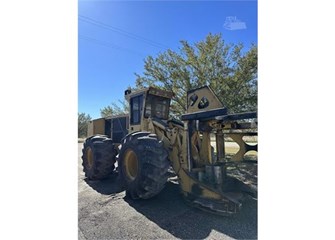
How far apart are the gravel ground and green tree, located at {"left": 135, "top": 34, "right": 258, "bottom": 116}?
956 mm

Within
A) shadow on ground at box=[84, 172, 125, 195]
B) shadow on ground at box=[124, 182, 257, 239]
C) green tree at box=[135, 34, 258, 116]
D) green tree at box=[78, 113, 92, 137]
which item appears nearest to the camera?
shadow on ground at box=[124, 182, 257, 239]

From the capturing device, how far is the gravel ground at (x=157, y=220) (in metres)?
Answer: 1.59

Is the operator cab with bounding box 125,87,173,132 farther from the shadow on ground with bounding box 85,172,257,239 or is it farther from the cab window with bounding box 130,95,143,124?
the shadow on ground with bounding box 85,172,257,239

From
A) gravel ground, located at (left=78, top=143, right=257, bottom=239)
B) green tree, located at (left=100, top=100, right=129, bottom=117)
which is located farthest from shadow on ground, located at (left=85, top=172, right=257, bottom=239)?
green tree, located at (left=100, top=100, right=129, bottom=117)

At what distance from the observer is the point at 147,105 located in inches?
106

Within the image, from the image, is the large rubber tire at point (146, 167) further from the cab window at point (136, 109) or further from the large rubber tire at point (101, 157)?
the large rubber tire at point (101, 157)

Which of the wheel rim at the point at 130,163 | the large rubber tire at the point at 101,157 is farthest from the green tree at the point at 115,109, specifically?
the wheel rim at the point at 130,163

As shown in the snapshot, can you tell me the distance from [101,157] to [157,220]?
1.48 metres

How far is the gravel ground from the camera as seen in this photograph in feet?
5.22

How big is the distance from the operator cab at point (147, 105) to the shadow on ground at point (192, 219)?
950mm
